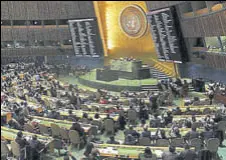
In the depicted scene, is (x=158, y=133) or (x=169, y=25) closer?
(x=158, y=133)

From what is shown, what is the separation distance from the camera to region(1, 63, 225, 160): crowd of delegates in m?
10.9

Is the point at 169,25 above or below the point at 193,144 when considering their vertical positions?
above

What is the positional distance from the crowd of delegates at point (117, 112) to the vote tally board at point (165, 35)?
189cm

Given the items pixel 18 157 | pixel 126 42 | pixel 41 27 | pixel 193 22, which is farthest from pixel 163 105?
pixel 41 27

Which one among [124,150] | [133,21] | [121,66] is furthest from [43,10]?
[124,150]

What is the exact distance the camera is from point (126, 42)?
30.0m

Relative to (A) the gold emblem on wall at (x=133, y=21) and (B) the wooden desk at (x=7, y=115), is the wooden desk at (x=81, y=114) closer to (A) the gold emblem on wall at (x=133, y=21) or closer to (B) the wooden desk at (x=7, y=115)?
(B) the wooden desk at (x=7, y=115)

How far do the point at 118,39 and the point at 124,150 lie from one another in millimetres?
20756

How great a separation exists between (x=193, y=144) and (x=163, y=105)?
7837 millimetres

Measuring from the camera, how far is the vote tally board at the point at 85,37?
29.6 meters

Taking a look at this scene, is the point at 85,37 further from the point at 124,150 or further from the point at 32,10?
the point at 124,150

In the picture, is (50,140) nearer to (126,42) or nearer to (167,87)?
(167,87)

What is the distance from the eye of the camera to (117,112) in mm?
15641

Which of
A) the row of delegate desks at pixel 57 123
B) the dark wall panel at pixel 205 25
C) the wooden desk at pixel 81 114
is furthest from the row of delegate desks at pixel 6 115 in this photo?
the dark wall panel at pixel 205 25
